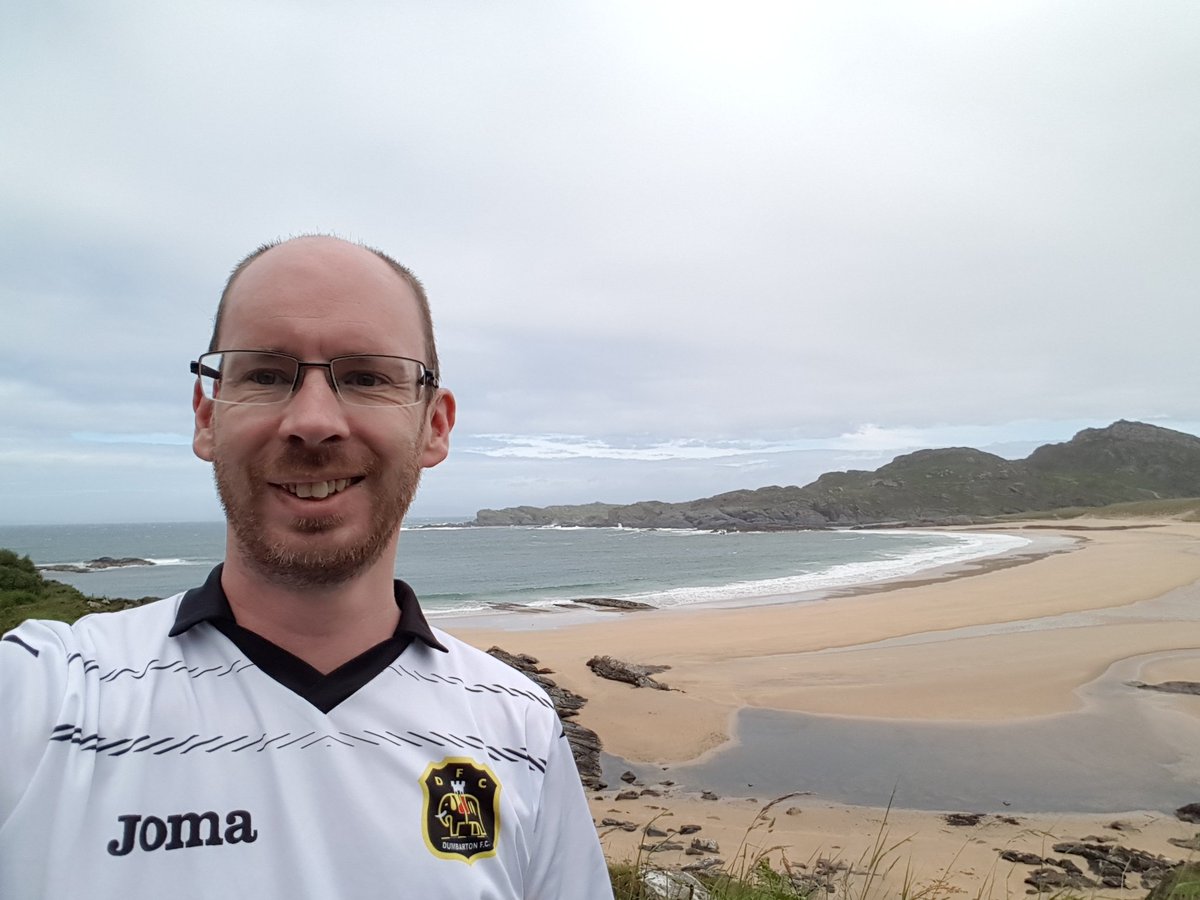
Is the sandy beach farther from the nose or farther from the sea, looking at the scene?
the sea

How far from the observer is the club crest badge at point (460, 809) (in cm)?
140

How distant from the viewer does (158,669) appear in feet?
4.65

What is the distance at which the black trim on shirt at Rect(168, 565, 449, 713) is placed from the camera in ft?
4.85

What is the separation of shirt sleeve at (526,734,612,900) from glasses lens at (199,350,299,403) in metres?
1.08

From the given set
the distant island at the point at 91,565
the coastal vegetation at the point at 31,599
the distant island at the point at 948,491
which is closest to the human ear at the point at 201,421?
the coastal vegetation at the point at 31,599

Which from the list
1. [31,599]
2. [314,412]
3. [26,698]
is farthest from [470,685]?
[31,599]

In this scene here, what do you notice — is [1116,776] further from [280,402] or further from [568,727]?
[280,402]

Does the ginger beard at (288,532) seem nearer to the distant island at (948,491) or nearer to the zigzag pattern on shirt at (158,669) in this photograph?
the zigzag pattern on shirt at (158,669)

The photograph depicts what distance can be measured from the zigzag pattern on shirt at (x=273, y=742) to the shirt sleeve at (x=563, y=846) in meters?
0.10

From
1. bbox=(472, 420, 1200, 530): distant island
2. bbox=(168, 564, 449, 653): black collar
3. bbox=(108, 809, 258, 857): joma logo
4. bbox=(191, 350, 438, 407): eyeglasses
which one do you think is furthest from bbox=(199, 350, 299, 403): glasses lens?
bbox=(472, 420, 1200, 530): distant island

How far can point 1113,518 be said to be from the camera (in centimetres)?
8231

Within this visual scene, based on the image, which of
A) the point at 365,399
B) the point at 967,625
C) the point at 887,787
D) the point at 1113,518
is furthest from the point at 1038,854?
the point at 1113,518

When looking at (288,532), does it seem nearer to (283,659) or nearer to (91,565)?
(283,659)

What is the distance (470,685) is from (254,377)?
91 centimetres
